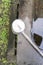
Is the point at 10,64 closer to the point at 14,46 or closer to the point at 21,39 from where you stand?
the point at 14,46

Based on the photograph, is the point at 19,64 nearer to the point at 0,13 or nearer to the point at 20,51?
the point at 20,51

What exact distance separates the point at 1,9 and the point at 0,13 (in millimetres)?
44

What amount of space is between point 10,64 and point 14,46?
18cm

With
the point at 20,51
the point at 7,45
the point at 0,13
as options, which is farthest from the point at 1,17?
the point at 20,51

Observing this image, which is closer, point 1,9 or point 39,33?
point 39,33

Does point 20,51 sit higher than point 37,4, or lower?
lower

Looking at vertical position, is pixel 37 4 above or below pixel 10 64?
above

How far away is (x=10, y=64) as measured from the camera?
2.54 metres

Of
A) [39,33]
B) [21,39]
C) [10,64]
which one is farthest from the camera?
[10,64]

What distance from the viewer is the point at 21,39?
2332 millimetres

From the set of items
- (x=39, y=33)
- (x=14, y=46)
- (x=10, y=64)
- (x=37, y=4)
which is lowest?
(x=10, y=64)

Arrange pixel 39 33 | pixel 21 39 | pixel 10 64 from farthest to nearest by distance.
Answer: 1. pixel 10 64
2. pixel 21 39
3. pixel 39 33

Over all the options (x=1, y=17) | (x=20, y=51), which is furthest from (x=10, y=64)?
(x=1, y=17)

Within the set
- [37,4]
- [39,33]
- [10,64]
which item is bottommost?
[10,64]
